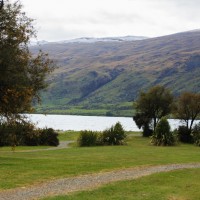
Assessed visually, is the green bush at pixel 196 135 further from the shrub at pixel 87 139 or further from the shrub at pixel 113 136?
the shrub at pixel 87 139

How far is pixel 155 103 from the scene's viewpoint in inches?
2758

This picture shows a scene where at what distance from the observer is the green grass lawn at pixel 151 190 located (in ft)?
50.3

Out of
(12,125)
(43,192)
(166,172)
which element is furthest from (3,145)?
(43,192)

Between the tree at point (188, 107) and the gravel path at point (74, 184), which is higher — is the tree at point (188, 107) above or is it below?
above

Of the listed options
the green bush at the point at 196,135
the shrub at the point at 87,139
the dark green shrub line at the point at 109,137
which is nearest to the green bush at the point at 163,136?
the dark green shrub line at the point at 109,137

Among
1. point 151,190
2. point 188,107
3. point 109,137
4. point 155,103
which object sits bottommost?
point 151,190

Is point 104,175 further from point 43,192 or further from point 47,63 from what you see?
point 47,63

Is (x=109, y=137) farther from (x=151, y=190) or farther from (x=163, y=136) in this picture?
(x=151, y=190)

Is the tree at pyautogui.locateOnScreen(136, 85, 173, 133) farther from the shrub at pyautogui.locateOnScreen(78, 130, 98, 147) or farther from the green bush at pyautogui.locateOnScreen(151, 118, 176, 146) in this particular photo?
the shrub at pyautogui.locateOnScreen(78, 130, 98, 147)

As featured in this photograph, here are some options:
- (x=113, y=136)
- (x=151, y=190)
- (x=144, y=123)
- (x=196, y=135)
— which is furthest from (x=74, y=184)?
(x=144, y=123)

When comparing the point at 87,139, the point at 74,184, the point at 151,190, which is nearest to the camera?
the point at 151,190

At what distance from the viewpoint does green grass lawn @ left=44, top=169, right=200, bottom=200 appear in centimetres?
1533

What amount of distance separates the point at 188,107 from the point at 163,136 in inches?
584

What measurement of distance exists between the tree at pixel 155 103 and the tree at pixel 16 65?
4344 centimetres
